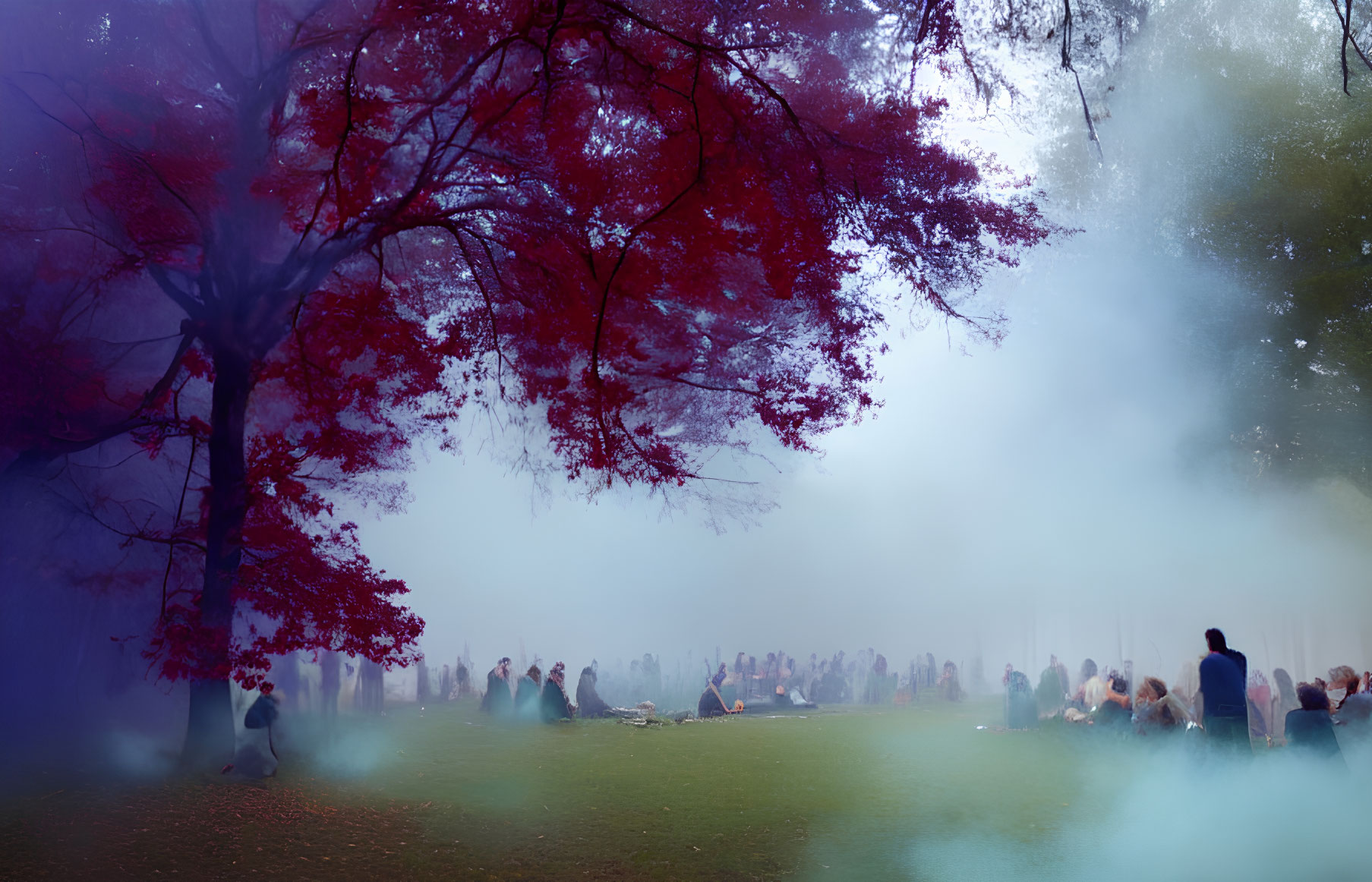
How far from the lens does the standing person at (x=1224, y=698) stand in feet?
15.8

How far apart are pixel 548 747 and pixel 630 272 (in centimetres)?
443

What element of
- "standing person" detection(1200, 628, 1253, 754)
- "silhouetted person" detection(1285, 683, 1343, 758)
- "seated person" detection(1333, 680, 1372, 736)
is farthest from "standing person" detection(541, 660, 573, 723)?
"seated person" detection(1333, 680, 1372, 736)

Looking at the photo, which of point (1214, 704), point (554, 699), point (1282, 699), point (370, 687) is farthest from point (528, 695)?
point (1282, 699)

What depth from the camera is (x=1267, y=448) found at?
37.9 feet

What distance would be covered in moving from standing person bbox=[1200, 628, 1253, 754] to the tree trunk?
253 inches

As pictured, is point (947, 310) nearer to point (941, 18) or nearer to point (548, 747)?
point (941, 18)

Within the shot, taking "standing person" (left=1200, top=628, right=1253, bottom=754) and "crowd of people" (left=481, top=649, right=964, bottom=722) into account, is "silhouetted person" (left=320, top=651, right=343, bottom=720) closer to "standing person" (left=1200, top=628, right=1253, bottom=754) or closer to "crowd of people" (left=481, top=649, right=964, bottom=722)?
"crowd of people" (left=481, top=649, right=964, bottom=722)

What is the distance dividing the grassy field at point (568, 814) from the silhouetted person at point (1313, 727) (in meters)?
1.22

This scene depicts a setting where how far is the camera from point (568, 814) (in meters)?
5.12

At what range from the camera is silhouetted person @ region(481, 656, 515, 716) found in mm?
10062

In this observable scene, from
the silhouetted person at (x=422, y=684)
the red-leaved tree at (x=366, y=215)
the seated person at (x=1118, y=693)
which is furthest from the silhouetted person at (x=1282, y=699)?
the silhouetted person at (x=422, y=684)

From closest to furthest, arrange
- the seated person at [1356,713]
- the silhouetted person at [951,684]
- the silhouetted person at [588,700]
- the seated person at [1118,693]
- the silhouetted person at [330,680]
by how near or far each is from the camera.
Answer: the seated person at [1356,713], the seated person at [1118,693], the silhouetted person at [330,680], the silhouetted person at [588,700], the silhouetted person at [951,684]

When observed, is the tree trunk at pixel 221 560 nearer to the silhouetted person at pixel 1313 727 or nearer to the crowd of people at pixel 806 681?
the crowd of people at pixel 806 681

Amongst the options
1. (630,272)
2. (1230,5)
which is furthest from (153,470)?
(1230,5)
